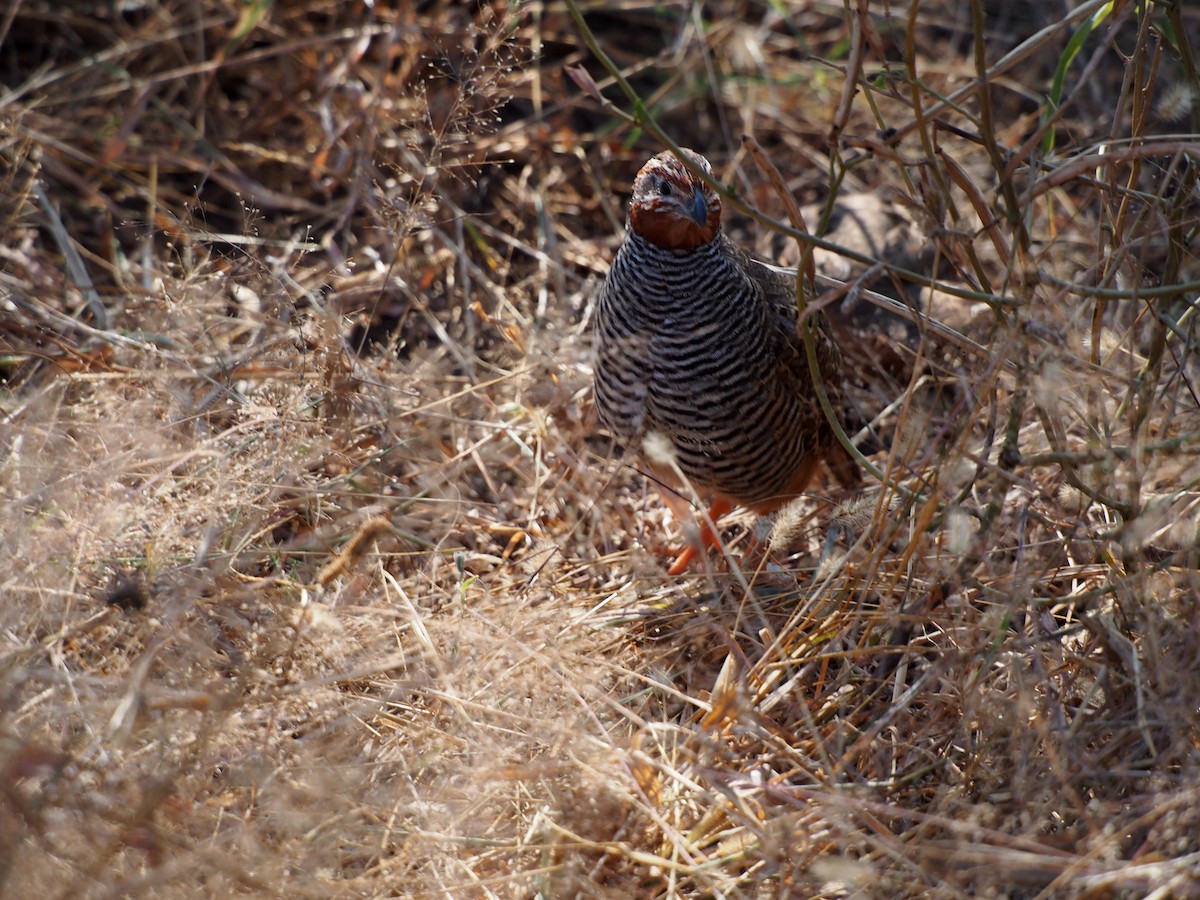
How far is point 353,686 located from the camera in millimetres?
2848

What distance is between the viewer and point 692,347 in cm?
321

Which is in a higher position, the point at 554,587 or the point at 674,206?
the point at 674,206

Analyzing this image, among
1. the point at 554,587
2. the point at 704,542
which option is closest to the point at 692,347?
the point at 554,587

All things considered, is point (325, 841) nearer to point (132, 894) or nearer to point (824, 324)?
point (132, 894)

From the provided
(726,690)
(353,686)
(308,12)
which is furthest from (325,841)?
(308,12)

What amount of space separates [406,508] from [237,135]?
241 centimetres

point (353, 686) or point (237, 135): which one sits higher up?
point (237, 135)

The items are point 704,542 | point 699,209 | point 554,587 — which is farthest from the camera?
point 704,542

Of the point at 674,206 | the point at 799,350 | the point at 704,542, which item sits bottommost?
the point at 704,542

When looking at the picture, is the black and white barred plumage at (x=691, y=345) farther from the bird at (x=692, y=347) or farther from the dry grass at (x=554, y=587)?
the dry grass at (x=554, y=587)

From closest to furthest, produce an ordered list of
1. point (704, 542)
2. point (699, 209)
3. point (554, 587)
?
point (699, 209), point (554, 587), point (704, 542)

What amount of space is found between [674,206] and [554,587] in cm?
127

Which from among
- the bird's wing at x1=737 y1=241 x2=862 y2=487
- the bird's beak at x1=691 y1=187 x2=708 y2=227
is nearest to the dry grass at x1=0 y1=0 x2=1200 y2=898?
the bird's wing at x1=737 y1=241 x2=862 y2=487

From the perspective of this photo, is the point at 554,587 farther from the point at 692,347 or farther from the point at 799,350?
the point at 799,350
